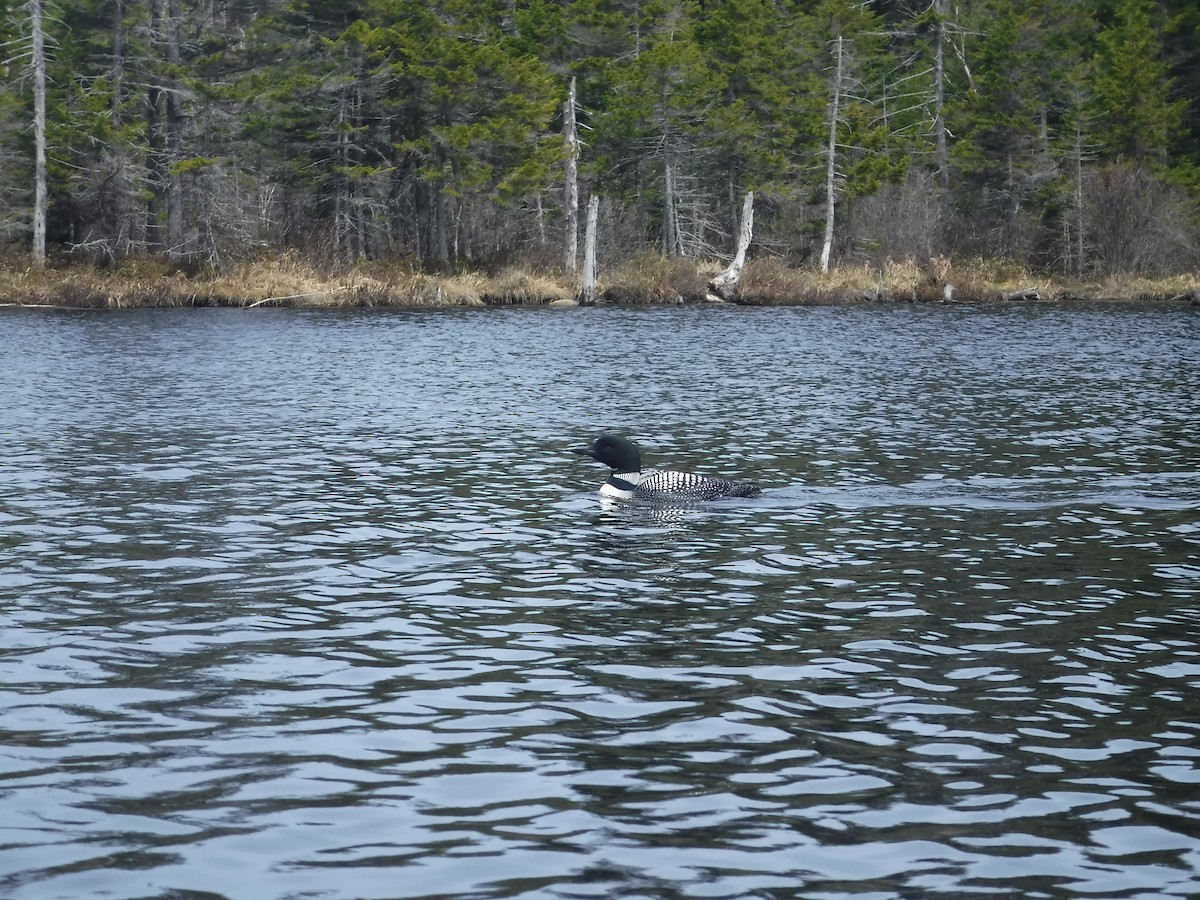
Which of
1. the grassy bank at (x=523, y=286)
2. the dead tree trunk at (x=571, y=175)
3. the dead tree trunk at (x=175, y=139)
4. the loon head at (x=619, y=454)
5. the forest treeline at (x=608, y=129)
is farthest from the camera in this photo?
the dead tree trunk at (x=571, y=175)

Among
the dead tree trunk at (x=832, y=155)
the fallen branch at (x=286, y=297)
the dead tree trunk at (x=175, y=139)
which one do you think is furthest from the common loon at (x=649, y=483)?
the dead tree trunk at (x=832, y=155)

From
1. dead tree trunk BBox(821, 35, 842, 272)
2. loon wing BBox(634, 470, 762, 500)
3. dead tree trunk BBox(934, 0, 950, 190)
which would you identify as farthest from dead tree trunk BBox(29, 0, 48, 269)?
loon wing BBox(634, 470, 762, 500)

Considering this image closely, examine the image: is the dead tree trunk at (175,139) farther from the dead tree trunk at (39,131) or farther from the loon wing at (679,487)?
the loon wing at (679,487)

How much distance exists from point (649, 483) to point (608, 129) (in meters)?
56.7

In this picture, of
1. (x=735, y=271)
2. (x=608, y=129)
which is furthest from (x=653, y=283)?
(x=608, y=129)

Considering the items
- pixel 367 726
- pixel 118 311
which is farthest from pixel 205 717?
pixel 118 311

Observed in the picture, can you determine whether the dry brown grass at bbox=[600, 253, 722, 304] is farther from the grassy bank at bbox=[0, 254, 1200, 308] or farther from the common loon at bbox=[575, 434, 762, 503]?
the common loon at bbox=[575, 434, 762, 503]

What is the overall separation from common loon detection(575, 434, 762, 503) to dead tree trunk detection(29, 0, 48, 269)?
49.8 metres

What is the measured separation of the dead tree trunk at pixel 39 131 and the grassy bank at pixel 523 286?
4.48 feet

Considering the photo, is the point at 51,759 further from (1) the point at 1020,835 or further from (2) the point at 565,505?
(2) the point at 565,505

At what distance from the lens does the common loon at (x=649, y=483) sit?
57.9 ft

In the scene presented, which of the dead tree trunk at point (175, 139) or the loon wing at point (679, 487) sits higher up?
the dead tree trunk at point (175, 139)

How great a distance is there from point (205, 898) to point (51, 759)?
240cm

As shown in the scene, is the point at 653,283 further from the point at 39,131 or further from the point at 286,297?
the point at 39,131
